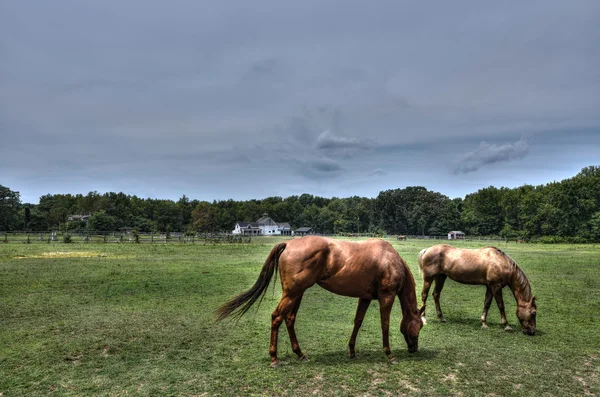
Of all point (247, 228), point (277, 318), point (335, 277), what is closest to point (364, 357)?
→ point (335, 277)

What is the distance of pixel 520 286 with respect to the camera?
9.27 meters

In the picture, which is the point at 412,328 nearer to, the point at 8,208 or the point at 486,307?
the point at 486,307

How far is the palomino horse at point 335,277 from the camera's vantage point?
6527 millimetres

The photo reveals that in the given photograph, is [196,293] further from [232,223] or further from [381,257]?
[232,223]

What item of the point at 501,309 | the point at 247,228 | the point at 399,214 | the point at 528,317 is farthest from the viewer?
the point at 247,228

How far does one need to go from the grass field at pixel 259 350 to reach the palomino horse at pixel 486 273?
0.51 metres

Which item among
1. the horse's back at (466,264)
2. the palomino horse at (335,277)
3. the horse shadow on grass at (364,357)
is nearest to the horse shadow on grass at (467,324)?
the horse's back at (466,264)

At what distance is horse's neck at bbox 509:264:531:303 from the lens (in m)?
9.16

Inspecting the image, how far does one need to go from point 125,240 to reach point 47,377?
149ft

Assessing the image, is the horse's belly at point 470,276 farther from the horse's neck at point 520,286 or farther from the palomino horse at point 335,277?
the palomino horse at point 335,277

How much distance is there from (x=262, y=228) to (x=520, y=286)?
4909 inches

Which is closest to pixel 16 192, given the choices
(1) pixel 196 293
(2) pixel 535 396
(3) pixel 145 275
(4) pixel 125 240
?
(4) pixel 125 240

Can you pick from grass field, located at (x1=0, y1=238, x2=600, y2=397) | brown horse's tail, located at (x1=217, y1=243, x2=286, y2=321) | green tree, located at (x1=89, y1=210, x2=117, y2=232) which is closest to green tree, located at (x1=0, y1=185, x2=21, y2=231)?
green tree, located at (x1=89, y1=210, x2=117, y2=232)

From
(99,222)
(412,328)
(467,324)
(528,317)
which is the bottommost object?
(467,324)
